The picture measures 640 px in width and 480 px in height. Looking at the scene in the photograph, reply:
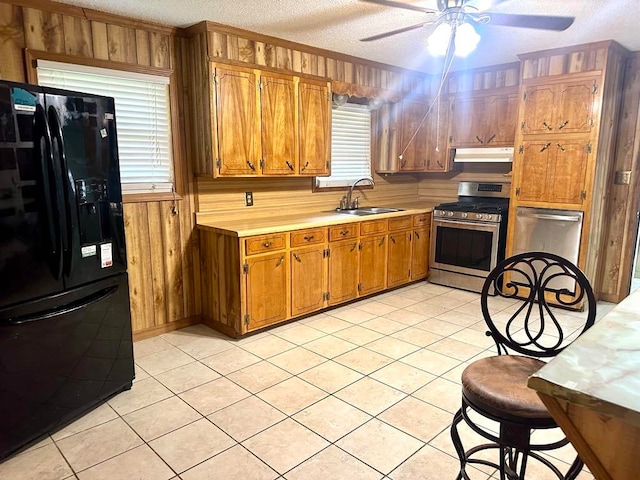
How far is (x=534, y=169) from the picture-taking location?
14.1 feet

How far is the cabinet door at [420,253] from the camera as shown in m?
4.94

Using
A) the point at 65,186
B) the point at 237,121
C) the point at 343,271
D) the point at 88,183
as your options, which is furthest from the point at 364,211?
the point at 65,186

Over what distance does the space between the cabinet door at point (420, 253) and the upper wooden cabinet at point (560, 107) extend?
1.48m

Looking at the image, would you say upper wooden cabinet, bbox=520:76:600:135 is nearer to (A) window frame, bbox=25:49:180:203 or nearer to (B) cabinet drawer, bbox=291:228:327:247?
(B) cabinet drawer, bbox=291:228:327:247

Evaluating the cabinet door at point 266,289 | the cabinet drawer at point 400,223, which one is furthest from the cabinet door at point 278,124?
the cabinet drawer at point 400,223

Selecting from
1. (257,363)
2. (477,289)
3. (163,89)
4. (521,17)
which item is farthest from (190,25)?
(477,289)

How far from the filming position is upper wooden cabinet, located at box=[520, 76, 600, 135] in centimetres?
394

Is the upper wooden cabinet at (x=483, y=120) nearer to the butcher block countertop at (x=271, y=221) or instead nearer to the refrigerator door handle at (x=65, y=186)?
the butcher block countertop at (x=271, y=221)

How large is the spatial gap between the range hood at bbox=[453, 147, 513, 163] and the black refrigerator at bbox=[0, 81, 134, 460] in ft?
12.7

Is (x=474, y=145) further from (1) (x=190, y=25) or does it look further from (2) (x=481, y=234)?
(1) (x=190, y=25)

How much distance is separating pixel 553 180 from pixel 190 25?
351 centimetres

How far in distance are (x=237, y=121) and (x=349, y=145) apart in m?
1.75

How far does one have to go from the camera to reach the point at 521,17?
2400 mm

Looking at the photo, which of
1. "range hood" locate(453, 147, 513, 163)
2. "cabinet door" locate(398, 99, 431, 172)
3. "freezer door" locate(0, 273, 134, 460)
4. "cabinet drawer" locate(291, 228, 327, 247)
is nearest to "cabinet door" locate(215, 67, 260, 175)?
"cabinet drawer" locate(291, 228, 327, 247)
